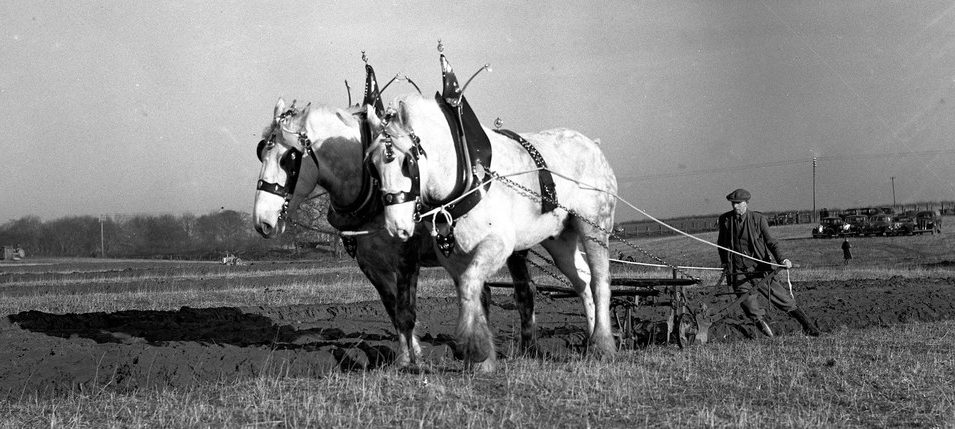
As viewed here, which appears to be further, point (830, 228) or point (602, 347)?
point (830, 228)

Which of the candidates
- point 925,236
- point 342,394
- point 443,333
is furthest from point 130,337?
point 925,236

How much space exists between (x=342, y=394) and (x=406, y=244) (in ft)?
5.46

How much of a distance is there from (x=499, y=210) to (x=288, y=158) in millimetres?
1831

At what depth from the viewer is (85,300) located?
62.4 feet

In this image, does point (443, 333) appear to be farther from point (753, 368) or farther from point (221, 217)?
point (221, 217)

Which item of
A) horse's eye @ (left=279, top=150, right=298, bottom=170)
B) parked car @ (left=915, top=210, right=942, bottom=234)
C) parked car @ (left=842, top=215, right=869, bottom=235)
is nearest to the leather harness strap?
horse's eye @ (left=279, top=150, right=298, bottom=170)

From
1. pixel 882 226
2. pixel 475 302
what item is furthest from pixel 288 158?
pixel 882 226

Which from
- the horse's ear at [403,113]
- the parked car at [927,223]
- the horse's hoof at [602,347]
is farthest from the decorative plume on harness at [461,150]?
the parked car at [927,223]

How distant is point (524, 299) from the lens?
30.4ft

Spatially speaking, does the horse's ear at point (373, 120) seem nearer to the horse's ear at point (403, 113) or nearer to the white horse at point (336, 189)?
the horse's ear at point (403, 113)

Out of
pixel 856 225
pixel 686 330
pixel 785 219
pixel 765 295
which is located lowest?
pixel 686 330

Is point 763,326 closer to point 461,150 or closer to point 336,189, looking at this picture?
point 461,150

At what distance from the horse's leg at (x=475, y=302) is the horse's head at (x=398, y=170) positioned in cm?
61

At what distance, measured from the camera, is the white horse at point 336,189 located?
7461 millimetres
